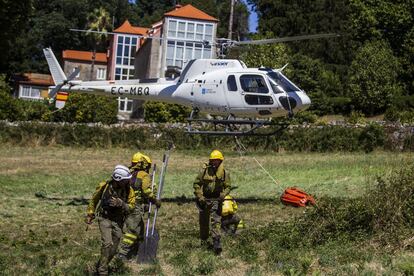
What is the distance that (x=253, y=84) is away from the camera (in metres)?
18.4

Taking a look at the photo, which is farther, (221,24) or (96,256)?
(221,24)

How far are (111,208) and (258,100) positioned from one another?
29.7 ft

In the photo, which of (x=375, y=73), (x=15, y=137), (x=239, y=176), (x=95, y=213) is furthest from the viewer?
(x=375, y=73)

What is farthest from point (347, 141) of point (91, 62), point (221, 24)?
point (91, 62)

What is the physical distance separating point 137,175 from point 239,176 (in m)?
12.2

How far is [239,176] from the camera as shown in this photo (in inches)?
936

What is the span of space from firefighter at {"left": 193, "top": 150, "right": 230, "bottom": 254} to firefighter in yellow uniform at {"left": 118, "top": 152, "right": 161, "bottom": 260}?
3.21ft

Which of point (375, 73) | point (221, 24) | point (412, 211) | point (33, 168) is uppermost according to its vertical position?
point (221, 24)

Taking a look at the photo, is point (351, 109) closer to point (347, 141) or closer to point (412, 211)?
point (347, 141)

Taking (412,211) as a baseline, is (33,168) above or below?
below

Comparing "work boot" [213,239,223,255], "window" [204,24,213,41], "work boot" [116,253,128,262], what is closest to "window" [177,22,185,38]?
"window" [204,24,213,41]

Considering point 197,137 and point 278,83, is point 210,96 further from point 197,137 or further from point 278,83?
point 197,137

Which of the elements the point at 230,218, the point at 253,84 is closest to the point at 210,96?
the point at 253,84

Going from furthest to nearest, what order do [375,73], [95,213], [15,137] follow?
[375,73]
[15,137]
[95,213]
